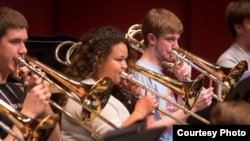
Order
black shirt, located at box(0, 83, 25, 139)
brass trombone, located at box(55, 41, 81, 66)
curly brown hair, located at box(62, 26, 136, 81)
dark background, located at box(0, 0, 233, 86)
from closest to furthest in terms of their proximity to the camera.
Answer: black shirt, located at box(0, 83, 25, 139)
curly brown hair, located at box(62, 26, 136, 81)
brass trombone, located at box(55, 41, 81, 66)
dark background, located at box(0, 0, 233, 86)

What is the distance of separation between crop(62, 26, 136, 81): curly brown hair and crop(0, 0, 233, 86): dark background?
180 cm

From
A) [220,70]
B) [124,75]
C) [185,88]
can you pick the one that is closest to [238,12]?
[220,70]

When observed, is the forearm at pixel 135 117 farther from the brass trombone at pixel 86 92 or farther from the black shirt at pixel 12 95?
the black shirt at pixel 12 95

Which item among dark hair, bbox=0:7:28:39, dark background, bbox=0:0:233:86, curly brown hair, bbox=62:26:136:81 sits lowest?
dark background, bbox=0:0:233:86

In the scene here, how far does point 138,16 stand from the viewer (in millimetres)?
4332

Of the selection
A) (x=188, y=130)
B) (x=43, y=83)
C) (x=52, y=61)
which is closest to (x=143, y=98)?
(x=43, y=83)

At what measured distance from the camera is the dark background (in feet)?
14.2

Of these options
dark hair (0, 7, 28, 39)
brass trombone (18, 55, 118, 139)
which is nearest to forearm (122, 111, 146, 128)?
brass trombone (18, 55, 118, 139)

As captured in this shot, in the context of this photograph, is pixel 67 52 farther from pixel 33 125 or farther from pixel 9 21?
pixel 33 125

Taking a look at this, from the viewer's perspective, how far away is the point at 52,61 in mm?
2889

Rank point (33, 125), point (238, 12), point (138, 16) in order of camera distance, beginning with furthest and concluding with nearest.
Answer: point (138, 16), point (238, 12), point (33, 125)

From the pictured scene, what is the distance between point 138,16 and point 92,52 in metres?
1.94

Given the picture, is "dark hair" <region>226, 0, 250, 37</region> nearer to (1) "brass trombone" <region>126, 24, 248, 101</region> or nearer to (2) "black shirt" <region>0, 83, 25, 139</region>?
(1) "brass trombone" <region>126, 24, 248, 101</region>

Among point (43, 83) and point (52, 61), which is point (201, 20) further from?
point (43, 83)
